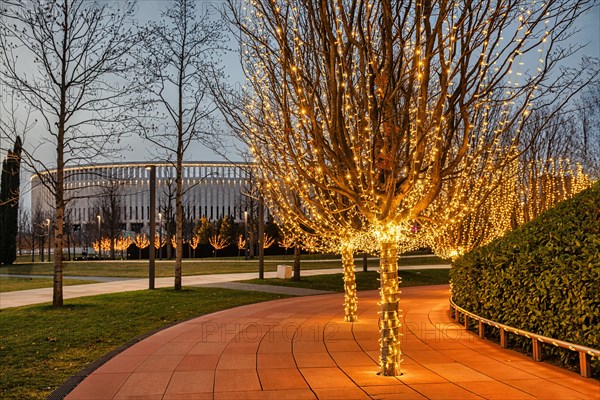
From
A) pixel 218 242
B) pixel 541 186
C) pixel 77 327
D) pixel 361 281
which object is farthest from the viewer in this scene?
pixel 218 242

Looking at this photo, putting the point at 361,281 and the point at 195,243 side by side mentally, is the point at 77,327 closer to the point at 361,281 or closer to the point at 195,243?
the point at 361,281

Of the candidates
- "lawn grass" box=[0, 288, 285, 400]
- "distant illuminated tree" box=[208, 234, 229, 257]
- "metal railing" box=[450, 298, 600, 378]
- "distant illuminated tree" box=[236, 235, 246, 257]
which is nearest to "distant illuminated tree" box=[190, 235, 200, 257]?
"distant illuminated tree" box=[208, 234, 229, 257]

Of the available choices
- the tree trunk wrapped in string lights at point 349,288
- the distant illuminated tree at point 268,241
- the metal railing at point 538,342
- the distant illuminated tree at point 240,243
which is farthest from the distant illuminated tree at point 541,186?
the distant illuminated tree at point 240,243

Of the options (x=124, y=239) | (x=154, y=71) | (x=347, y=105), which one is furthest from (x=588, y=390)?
(x=124, y=239)

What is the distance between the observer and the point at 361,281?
27625 millimetres

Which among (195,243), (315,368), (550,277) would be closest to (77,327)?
(315,368)

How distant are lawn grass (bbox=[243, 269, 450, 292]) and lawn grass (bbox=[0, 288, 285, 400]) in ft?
15.1

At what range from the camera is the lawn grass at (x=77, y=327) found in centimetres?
866

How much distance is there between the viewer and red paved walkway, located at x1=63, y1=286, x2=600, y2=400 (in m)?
7.12

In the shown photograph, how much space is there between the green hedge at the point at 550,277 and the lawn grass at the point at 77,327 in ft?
22.9

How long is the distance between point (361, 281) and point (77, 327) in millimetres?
16668

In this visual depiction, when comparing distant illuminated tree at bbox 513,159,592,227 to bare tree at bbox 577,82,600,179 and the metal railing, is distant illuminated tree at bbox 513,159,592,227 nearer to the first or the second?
bare tree at bbox 577,82,600,179

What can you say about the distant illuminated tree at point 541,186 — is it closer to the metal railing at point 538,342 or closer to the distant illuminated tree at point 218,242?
the metal railing at point 538,342

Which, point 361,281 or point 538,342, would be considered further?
point 361,281
